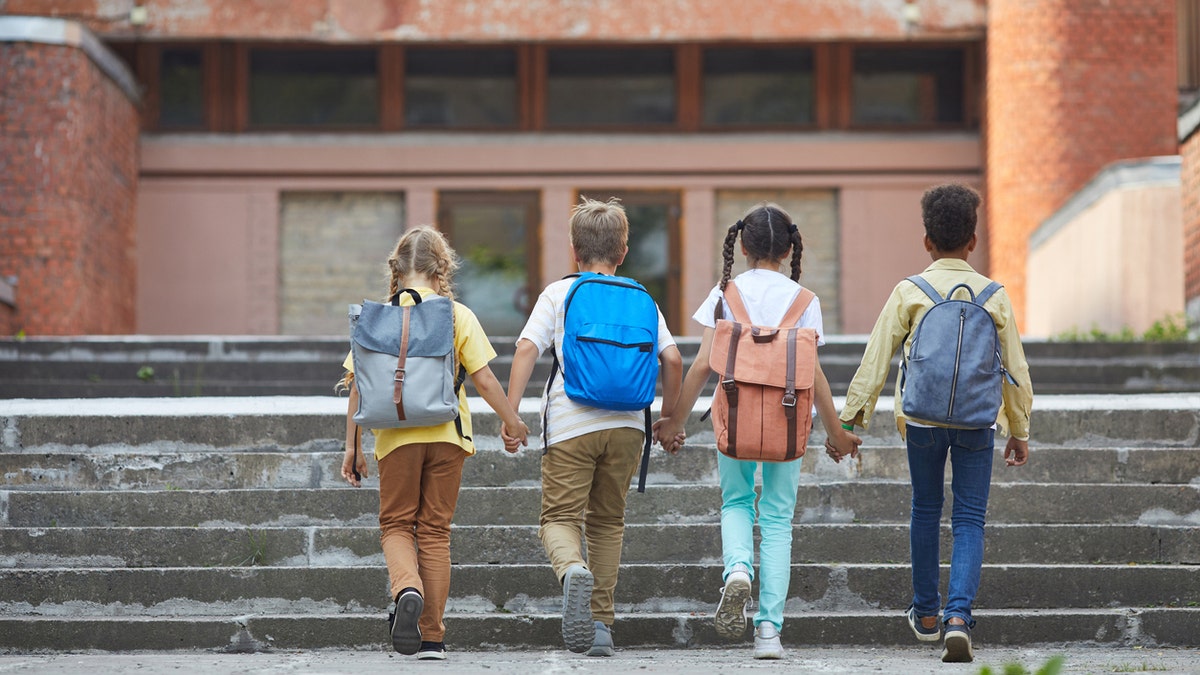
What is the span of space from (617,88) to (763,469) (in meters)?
11.6

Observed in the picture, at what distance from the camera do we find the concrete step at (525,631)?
5590 millimetres

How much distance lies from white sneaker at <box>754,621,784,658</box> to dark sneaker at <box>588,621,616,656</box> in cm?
52

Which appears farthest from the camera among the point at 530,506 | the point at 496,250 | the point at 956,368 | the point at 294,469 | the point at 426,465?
the point at 496,250

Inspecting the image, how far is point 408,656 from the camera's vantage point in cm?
524

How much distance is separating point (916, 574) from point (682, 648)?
0.94 metres

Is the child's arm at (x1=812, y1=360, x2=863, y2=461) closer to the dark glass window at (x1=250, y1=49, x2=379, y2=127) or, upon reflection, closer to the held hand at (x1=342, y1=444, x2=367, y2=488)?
the held hand at (x1=342, y1=444, x2=367, y2=488)

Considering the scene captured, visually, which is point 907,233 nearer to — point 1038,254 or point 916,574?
point 1038,254

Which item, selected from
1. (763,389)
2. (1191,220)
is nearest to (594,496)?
(763,389)

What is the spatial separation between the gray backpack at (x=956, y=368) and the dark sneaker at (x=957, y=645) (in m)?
0.69

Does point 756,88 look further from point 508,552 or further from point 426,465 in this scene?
point 426,465

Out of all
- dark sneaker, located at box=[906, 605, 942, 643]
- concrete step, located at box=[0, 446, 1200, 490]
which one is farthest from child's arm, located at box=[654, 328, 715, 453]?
concrete step, located at box=[0, 446, 1200, 490]

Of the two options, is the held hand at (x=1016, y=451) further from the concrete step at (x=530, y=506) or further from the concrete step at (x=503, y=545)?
the concrete step at (x=530, y=506)

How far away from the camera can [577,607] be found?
16.4 feet

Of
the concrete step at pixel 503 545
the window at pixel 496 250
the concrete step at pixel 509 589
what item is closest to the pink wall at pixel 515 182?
the window at pixel 496 250
